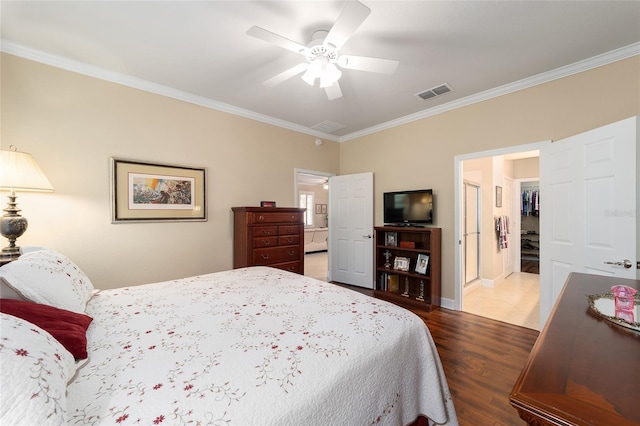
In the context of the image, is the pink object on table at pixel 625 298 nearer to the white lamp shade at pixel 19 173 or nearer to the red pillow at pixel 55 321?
the red pillow at pixel 55 321

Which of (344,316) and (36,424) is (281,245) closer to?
(344,316)

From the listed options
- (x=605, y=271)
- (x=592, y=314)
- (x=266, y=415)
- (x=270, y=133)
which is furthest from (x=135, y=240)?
(x=605, y=271)

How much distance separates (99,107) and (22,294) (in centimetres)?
227

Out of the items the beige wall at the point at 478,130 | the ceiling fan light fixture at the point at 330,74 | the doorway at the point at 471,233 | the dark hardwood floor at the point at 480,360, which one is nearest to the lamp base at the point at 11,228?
the ceiling fan light fixture at the point at 330,74

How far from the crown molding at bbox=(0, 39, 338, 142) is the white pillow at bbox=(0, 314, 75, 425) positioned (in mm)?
2818

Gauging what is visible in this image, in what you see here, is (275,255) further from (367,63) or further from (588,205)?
(588,205)

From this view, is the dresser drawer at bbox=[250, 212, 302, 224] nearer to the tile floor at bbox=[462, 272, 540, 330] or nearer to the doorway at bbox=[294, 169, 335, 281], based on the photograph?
the doorway at bbox=[294, 169, 335, 281]

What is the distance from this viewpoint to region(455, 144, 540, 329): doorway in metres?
3.46

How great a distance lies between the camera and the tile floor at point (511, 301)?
10.4 feet

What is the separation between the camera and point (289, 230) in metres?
3.54

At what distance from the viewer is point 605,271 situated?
205cm

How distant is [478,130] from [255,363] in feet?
11.8

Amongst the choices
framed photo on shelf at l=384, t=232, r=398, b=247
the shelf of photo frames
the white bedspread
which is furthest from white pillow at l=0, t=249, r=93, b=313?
framed photo on shelf at l=384, t=232, r=398, b=247

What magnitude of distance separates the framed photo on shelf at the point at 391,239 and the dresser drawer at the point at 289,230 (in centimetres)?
148
